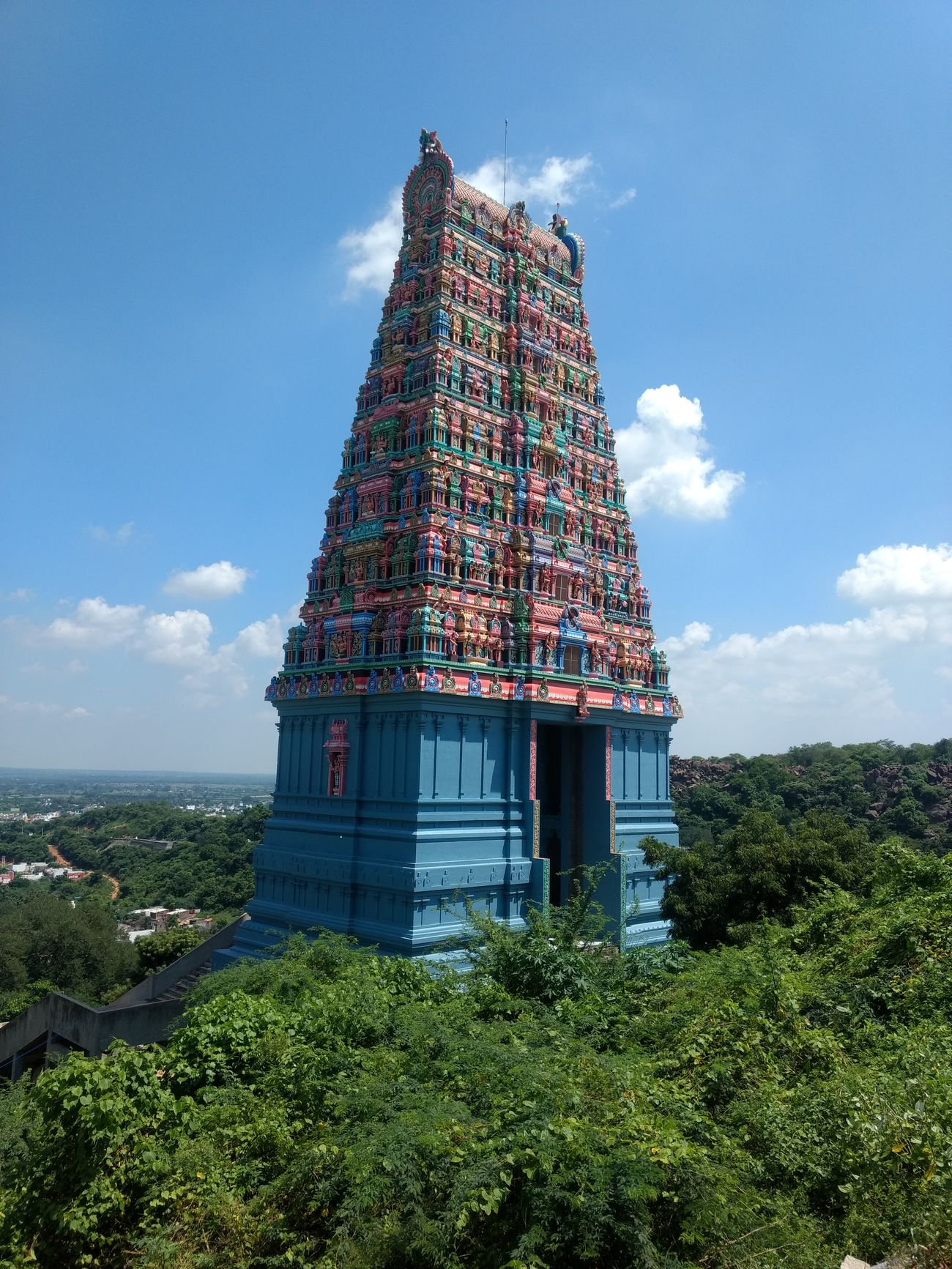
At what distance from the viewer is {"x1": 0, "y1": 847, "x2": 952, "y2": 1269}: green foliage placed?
7.20 m

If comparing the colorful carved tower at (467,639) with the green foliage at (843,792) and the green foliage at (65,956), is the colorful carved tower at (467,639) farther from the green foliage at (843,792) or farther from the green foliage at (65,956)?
the green foliage at (843,792)

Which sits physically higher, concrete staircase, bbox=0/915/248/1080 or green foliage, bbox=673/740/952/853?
green foliage, bbox=673/740/952/853

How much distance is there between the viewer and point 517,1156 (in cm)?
740

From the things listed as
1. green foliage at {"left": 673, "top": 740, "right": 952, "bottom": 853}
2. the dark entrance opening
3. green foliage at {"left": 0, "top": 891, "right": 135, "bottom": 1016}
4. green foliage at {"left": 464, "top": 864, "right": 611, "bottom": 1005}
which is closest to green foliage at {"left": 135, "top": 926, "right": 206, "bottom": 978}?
green foliage at {"left": 0, "top": 891, "right": 135, "bottom": 1016}

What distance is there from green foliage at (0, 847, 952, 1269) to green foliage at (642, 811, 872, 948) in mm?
6978

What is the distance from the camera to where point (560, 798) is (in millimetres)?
26766

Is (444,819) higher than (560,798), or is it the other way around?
(560,798)

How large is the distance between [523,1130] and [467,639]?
16.1 metres

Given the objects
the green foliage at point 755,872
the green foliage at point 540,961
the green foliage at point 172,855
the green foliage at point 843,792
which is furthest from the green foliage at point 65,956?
the green foliage at point 843,792

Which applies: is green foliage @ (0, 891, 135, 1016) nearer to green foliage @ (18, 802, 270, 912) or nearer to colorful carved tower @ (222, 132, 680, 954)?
green foliage @ (18, 802, 270, 912)

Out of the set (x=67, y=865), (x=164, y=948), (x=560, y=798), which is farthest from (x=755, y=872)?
(x=67, y=865)

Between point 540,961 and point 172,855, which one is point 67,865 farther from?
point 540,961

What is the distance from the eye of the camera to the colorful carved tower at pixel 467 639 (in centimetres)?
2239

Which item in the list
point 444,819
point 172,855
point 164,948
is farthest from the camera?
point 172,855
